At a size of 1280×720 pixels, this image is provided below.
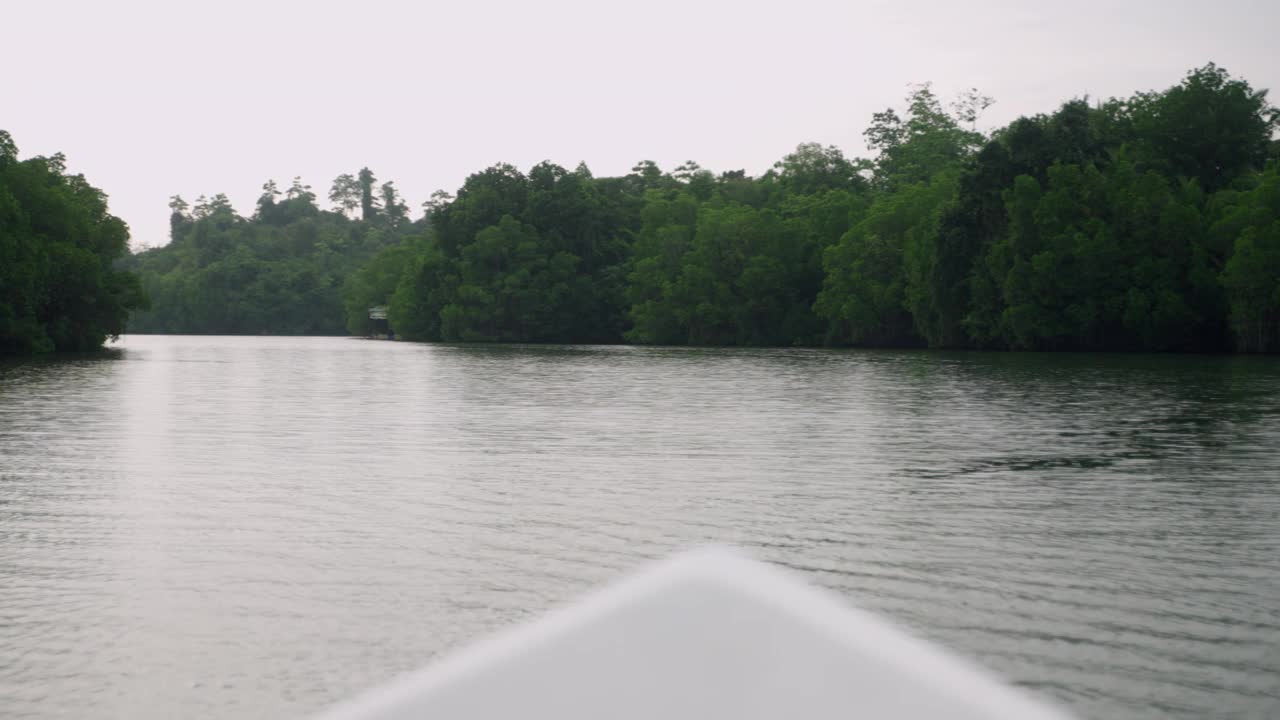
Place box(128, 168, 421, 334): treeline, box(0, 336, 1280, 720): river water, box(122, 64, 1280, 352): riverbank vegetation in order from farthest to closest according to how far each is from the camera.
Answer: box(128, 168, 421, 334): treeline → box(122, 64, 1280, 352): riverbank vegetation → box(0, 336, 1280, 720): river water

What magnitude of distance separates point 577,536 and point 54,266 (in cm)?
4713

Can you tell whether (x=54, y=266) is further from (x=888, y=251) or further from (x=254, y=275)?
(x=254, y=275)

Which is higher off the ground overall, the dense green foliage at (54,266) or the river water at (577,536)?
the dense green foliage at (54,266)

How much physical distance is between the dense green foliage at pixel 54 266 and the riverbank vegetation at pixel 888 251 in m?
36.7

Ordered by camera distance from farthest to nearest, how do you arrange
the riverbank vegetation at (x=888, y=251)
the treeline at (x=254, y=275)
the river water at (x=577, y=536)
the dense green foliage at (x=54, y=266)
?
the treeline at (x=254, y=275) → the riverbank vegetation at (x=888, y=251) → the dense green foliage at (x=54, y=266) → the river water at (x=577, y=536)

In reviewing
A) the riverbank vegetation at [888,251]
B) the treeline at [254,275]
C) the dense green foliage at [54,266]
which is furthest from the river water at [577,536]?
the treeline at [254,275]

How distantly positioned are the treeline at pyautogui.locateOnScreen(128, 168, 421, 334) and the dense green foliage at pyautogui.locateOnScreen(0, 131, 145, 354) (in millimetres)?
66386

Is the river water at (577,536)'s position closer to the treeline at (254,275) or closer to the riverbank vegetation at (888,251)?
the riverbank vegetation at (888,251)

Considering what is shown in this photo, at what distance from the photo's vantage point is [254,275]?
133875 millimetres

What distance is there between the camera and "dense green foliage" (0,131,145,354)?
45188mm

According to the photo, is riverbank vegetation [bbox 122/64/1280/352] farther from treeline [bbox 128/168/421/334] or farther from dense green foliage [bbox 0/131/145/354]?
dense green foliage [bbox 0/131/145/354]

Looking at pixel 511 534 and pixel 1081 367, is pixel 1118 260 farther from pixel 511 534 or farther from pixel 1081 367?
pixel 511 534

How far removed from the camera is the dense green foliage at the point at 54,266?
148 ft

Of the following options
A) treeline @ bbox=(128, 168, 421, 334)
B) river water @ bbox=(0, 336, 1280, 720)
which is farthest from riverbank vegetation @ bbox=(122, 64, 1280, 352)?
river water @ bbox=(0, 336, 1280, 720)
